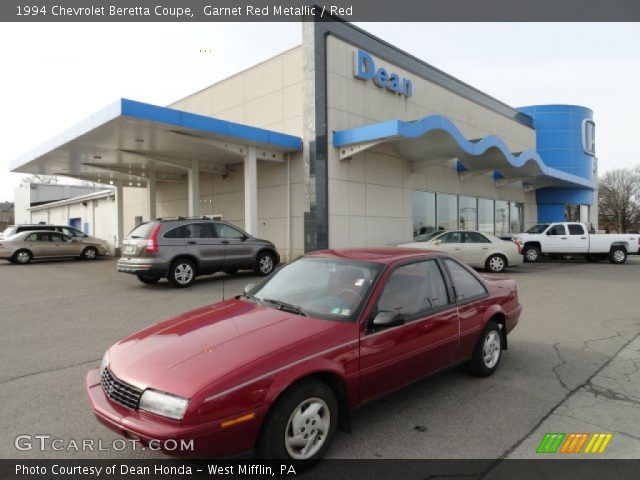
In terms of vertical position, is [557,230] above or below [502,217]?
below

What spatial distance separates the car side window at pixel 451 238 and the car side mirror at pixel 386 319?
38.4 feet

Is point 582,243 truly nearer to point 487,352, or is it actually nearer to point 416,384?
point 487,352

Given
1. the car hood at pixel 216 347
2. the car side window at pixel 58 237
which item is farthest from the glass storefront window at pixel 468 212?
the car hood at pixel 216 347

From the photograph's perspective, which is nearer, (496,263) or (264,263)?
(264,263)

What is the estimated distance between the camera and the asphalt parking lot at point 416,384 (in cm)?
323

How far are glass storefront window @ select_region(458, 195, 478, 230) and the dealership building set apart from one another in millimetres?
61

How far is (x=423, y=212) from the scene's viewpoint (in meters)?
20.0

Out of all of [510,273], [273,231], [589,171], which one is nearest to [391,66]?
[273,231]

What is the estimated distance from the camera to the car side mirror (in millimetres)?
3225

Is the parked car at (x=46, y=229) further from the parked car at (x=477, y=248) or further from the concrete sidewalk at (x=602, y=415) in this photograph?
the concrete sidewalk at (x=602, y=415)

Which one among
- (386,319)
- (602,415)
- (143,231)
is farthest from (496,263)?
(386,319)

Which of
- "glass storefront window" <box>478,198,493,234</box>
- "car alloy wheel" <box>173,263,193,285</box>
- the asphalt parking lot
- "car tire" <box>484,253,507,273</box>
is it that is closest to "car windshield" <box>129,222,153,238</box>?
"car alloy wheel" <box>173,263,193,285</box>

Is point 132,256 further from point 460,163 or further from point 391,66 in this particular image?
point 460,163

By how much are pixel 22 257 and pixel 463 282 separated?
64.5ft
